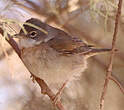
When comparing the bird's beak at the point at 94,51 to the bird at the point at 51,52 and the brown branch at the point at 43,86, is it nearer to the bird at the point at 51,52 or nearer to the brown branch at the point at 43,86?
the bird at the point at 51,52

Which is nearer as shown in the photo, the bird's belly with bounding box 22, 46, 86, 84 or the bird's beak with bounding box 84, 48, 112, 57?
the bird's belly with bounding box 22, 46, 86, 84

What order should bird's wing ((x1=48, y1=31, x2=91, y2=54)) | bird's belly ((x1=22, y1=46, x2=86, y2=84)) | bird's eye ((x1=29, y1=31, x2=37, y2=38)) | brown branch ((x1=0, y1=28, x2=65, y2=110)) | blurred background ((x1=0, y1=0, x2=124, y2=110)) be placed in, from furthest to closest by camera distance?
blurred background ((x1=0, y1=0, x2=124, y2=110)), bird's wing ((x1=48, y1=31, x2=91, y2=54)), bird's eye ((x1=29, y1=31, x2=37, y2=38)), bird's belly ((x1=22, y1=46, x2=86, y2=84)), brown branch ((x1=0, y1=28, x2=65, y2=110))

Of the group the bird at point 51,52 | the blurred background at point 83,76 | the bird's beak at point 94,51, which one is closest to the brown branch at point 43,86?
the bird at point 51,52

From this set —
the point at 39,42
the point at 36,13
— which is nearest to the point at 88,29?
the point at 36,13

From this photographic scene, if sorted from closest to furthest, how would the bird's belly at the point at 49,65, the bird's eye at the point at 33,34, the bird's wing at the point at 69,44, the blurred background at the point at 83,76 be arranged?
the bird's belly at the point at 49,65 → the bird's eye at the point at 33,34 → the bird's wing at the point at 69,44 → the blurred background at the point at 83,76

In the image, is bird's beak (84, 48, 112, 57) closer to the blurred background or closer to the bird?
the bird

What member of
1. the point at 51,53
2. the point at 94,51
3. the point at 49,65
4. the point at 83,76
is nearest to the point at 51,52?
the point at 51,53

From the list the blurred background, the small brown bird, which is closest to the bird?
the small brown bird

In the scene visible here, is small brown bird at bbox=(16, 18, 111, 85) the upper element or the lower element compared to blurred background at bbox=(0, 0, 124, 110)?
upper

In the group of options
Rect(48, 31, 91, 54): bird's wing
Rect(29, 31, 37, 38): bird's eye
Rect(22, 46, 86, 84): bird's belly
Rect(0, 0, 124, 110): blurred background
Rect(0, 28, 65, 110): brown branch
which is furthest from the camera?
Rect(0, 0, 124, 110): blurred background
